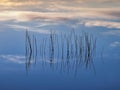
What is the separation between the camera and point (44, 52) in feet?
51.4

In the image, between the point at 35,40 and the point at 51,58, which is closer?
the point at 35,40

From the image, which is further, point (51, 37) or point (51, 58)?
point (51, 58)

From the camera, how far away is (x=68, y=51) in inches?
605

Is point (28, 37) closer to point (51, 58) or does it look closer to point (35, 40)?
point (35, 40)

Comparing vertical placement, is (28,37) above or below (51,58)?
above

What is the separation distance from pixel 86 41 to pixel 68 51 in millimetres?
1276

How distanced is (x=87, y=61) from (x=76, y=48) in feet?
4.33

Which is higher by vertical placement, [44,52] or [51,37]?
[51,37]

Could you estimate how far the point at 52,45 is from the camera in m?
14.8

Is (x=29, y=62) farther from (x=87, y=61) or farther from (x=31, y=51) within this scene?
(x=87, y=61)

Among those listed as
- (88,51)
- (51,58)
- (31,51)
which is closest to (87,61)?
(88,51)

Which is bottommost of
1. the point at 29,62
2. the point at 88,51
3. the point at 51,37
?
the point at 29,62

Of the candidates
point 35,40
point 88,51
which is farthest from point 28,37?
point 88,51

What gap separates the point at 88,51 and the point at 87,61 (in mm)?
953
